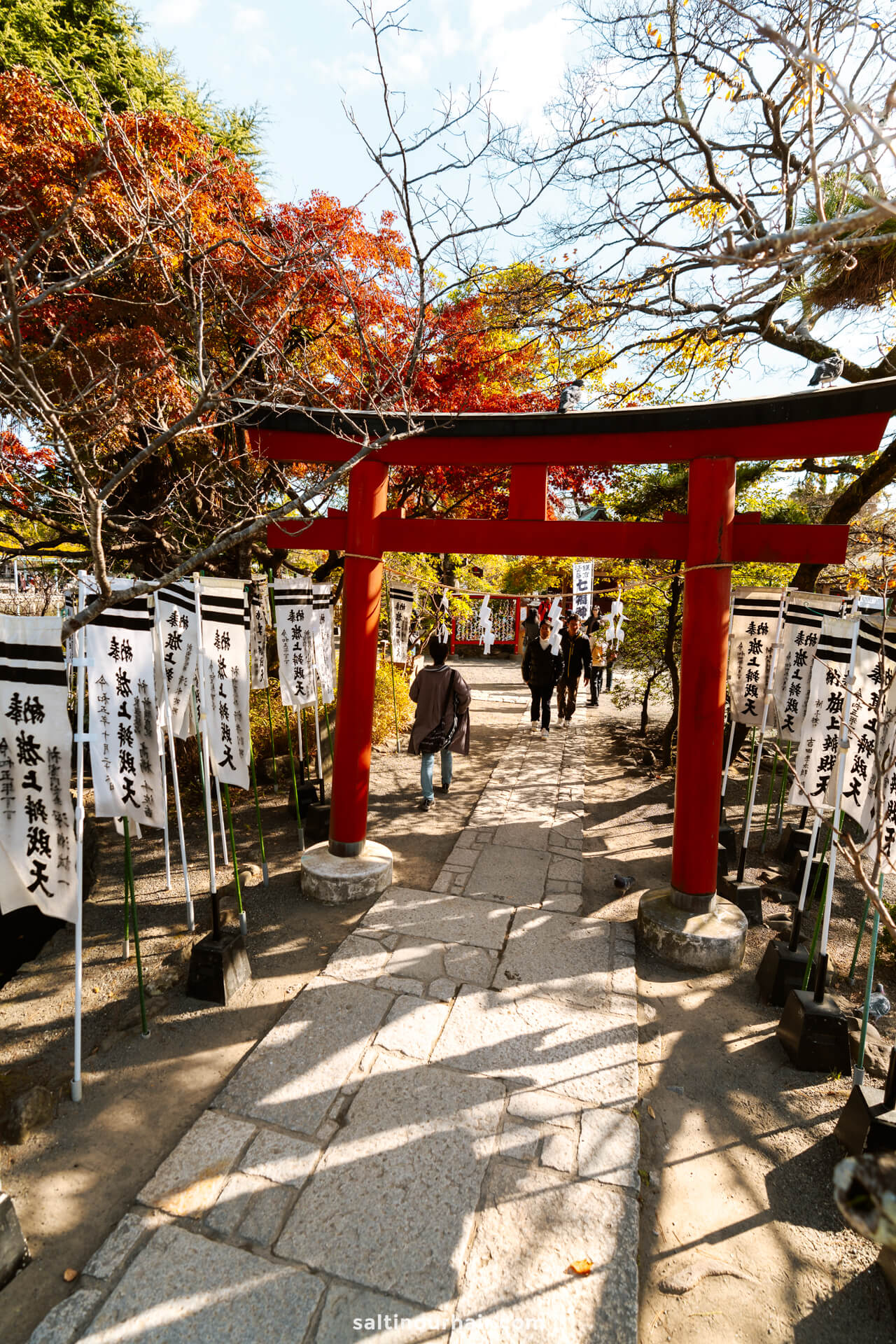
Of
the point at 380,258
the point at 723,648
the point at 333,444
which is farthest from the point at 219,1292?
the point at 380,258

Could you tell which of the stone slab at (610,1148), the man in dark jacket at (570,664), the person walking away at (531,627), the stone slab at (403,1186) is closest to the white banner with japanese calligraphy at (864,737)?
the stone slab at (610,1148)

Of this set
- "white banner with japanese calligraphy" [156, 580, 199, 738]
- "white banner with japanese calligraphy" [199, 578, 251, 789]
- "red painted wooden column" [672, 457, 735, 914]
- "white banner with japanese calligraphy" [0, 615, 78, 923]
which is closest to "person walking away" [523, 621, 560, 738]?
"red painted wooden column" [672, 457, 735, 914]

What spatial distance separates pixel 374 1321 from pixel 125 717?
11.4 feet

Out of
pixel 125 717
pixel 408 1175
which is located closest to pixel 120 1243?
pixel 408 1175

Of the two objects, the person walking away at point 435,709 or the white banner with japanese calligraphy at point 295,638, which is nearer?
the white banner with japanese calligraphy at point 295,638

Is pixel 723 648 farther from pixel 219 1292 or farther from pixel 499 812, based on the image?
pixel 219 1292

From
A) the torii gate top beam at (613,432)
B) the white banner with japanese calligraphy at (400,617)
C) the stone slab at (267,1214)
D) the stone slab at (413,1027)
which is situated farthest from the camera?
the white banner with japanese calligraphy at (400,617)

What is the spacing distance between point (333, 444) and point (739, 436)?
11.2ft

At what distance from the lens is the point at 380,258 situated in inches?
317

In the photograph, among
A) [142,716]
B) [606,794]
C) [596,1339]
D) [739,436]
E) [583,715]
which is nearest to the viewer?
[596,1339]

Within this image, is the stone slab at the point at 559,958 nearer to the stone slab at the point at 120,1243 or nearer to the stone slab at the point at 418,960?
the stone slab at the point at 418,960

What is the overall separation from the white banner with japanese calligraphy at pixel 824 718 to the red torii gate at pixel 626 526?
1.99ft

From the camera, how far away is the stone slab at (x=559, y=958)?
4602mm

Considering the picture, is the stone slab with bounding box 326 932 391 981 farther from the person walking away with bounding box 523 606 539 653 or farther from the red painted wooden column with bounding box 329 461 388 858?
the person walking away with bounding box 523 606 539 653
